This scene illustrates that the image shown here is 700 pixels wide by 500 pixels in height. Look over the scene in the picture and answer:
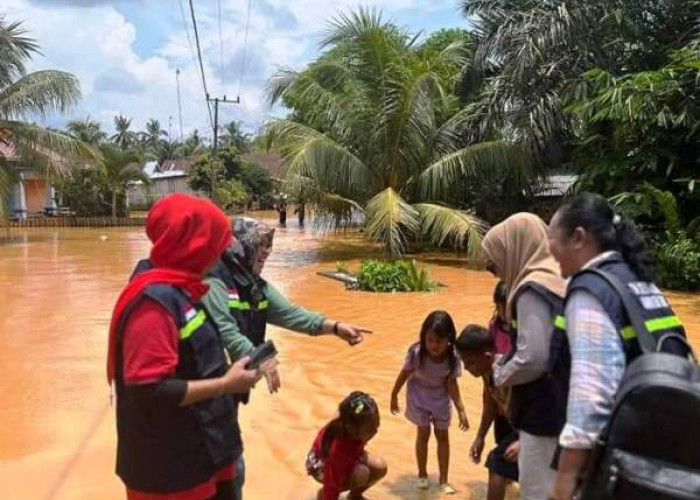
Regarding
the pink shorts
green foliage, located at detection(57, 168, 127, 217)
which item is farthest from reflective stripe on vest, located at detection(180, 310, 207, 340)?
green foliage, located at detection(57, 168, 127, 217)

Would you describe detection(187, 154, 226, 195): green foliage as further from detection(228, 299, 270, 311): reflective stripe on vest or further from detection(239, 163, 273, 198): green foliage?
detection(228, 299, 270, 311): reflective stripe on vest

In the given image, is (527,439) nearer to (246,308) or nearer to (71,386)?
(246,308)

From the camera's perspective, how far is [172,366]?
2.12 m

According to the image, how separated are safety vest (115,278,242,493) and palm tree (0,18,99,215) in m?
21.9

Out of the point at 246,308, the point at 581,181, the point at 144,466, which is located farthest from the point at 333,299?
the point at 144,466

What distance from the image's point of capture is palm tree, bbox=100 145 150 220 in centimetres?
3434

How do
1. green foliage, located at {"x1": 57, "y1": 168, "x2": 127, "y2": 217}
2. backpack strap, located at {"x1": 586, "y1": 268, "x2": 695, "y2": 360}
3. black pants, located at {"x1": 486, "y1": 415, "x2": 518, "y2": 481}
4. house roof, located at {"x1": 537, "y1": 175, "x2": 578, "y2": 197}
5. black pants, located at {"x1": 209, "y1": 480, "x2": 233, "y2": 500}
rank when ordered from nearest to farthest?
backpack strap, located at {"x1": 586, "y1": 268, "x2": 695, "y2": 360}
black pants, located at {"x1": 209, "y1": 480, "x2": 233, "y2": 500}
black pants, located at {"x1": 486, "y1": 415, "x2": 518, "y2": 481}
house roof, located at {"x1": 537, "y1": 175, "x2": 578, "y2": 197}
green foliage, located at {"x1": 57, "y1": 168, "x2": 127, "y2": 217}

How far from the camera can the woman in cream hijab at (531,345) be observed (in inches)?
94.7

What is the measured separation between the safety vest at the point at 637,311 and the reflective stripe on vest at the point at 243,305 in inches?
61.6

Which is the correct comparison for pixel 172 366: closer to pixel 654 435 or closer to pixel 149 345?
pixel 149 345

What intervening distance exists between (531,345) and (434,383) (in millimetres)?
1793

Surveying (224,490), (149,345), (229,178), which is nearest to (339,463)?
(224,490)

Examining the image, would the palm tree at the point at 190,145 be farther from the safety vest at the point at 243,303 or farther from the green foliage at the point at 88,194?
the safety vest at the point at 243,303

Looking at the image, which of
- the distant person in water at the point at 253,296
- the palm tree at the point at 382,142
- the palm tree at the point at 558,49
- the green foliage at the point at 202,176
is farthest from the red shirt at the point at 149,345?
the green foliage at the point at 202,176
